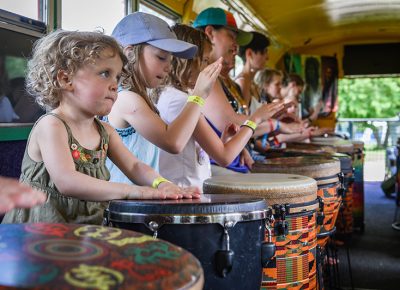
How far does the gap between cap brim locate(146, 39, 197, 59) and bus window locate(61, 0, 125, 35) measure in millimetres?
281

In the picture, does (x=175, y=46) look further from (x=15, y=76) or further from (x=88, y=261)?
(x=88, y=261)

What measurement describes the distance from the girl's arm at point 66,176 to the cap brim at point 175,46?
2.25 ft

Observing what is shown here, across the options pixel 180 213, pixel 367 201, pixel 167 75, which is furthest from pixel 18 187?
pixel 367 201

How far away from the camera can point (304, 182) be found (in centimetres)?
254

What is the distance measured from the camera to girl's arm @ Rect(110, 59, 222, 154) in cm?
227

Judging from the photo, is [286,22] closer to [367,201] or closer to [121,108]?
[367,201]

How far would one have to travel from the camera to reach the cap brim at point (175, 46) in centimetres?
238

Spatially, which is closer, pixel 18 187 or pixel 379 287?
pixel 18 187

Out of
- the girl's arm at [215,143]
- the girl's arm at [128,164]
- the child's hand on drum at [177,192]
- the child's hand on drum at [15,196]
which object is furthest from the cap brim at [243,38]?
the child's hand on drum at [15,196]

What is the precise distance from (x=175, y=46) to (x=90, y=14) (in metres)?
1.16

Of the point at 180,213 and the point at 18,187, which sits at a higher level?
the point at 18,187

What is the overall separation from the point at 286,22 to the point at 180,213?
815cm

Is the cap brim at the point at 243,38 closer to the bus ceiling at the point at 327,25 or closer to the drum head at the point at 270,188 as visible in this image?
the bus ceiling at the point at 327,25

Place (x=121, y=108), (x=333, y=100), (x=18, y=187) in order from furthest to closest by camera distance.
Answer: (x=333, y=100) → (x=121, y=108) → (x=18, y=187)
